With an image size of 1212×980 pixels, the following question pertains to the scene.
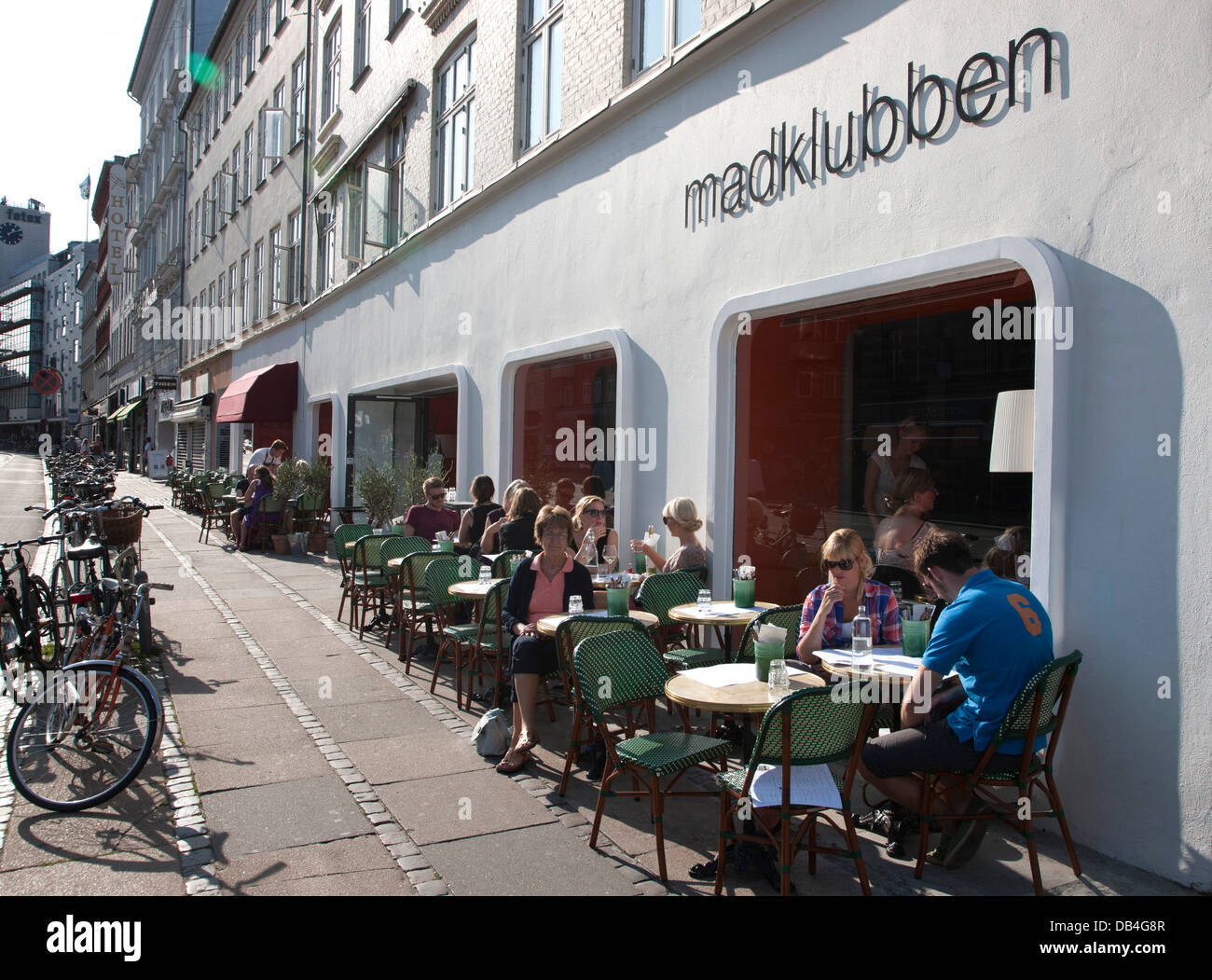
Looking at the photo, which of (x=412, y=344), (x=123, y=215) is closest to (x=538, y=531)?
(x=412, y=344)

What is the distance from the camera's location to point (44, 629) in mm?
6215

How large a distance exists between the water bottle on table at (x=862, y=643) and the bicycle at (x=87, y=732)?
11.2 feet

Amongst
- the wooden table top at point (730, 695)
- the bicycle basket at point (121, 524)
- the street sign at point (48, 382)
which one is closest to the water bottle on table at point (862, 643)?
the wooden table top at point (730, 695)

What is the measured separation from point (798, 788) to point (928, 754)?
1.97 ft

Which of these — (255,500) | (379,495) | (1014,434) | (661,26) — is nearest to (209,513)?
(255,500)

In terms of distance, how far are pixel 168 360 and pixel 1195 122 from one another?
40470mm

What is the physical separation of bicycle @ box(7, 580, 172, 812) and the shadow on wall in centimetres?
445

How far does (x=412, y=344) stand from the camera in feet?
42.0

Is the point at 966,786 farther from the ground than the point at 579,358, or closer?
closer

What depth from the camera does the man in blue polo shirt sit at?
338cm

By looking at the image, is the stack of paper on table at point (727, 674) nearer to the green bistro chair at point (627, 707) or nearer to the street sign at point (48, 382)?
the green bistro chair at point (627, 707)
